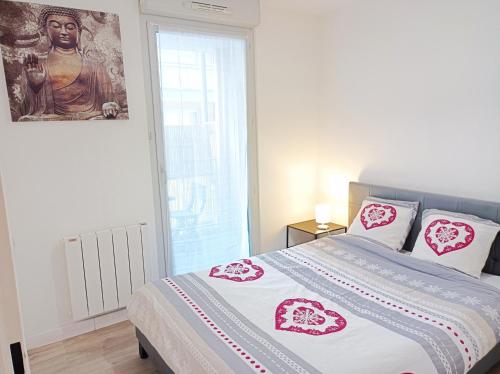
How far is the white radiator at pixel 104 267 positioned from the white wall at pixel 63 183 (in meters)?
0.09

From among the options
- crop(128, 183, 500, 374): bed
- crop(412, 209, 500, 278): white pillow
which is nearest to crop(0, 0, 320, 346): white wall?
crop(128, 183, 500, 374): bed

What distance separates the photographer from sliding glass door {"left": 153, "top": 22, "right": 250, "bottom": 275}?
2938 millimetres

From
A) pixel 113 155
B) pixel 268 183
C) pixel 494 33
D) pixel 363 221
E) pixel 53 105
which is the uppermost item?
pixel 494 33

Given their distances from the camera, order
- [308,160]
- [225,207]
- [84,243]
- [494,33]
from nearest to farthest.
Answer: [494,33]
[84,243]
[225,207]
[308,160]

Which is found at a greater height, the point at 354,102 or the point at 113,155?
the point at 354,102

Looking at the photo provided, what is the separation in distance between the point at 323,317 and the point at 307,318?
0.09 metres

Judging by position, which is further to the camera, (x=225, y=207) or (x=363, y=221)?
(x=225, y=207)

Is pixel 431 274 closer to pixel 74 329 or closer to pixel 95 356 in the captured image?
pixel 95 356

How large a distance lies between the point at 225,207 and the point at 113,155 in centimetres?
110

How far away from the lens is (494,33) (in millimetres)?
2396

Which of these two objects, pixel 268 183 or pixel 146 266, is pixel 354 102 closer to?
pixel 268 183

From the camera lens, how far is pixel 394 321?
179 cm

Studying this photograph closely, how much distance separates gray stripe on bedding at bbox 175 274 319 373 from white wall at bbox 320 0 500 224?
195 cm

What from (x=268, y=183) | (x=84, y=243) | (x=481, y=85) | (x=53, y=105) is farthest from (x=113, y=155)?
(x=481, y=85)
